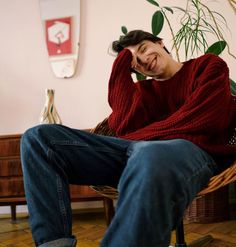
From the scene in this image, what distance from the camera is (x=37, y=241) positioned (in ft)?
2.34

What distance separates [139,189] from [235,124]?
602 millimetres

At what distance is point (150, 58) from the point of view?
1.11 metres

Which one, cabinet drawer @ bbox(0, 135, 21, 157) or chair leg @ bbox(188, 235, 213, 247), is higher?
cabinet drawer @ bbox(0, 135, 21, 157)

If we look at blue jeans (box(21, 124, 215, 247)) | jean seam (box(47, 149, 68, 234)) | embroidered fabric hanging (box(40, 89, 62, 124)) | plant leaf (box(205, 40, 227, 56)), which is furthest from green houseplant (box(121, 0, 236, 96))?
jean seam (box(47, 149, 68, 234))

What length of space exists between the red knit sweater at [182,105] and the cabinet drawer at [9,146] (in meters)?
0.79

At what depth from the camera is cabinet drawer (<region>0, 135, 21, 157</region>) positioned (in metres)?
1.71

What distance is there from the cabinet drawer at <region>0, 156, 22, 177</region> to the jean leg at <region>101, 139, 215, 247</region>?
116 cm

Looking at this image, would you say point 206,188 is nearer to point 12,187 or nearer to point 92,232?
point 92,232

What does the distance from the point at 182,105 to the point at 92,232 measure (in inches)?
37.0

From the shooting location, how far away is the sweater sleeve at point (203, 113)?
2.84 feet

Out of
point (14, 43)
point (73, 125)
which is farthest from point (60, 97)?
point (14, 43)

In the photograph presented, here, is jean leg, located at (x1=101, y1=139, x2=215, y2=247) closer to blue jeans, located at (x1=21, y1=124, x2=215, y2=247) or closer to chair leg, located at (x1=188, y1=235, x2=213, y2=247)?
blue jeans, located at (x1=21, y1=124, x2=215, y2=247)

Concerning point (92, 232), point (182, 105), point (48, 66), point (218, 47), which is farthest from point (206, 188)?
point (48, 66)

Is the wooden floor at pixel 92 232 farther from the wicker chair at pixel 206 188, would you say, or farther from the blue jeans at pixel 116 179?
the blue jeans at pixel 116 179
